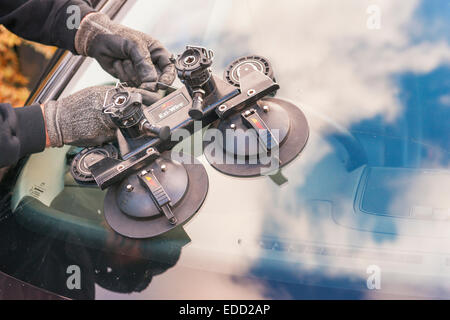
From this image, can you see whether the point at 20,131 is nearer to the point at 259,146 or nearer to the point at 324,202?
the point at 259,146

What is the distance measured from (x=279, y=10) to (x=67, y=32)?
84cm

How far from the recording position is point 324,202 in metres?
1.05

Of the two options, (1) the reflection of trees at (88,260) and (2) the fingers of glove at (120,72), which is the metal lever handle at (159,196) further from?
(2) the fingers of glove at (120,72)

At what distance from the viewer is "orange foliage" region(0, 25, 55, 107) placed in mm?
4043

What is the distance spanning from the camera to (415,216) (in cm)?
A: 97

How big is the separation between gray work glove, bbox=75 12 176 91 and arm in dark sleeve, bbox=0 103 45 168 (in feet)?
1.16

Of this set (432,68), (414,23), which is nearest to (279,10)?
(414,23)

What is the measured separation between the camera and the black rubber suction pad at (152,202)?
113cm

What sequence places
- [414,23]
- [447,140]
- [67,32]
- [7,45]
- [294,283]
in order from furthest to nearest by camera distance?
1. [7,45]
2. [67,32]
3. [414,23]
4. [447,140]
5. [294,283]

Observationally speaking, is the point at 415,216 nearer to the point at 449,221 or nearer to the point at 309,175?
the point at 449,221

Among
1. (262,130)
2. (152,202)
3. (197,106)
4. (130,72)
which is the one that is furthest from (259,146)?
(130,72)

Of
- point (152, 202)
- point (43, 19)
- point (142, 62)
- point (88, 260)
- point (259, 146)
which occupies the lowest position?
point (88, 260)

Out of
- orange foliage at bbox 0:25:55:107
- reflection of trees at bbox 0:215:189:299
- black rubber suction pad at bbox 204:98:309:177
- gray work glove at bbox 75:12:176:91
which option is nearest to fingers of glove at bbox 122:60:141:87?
gray work glove at bbox 75:12:176:91

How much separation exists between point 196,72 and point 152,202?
13.6 inches
